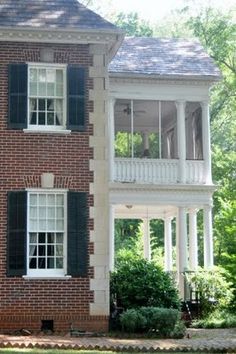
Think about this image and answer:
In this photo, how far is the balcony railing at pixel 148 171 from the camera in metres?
21.2

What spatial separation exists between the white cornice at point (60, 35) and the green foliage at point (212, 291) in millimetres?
7815

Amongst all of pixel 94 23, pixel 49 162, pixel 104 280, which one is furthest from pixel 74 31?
pixel 104 280

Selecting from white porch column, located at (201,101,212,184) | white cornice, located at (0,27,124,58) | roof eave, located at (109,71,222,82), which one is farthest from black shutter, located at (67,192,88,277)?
white porch column, located at (201,101,212,184)

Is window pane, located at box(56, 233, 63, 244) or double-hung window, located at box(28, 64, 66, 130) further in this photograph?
double-hung window, located at box(28, 64, 66, 130)

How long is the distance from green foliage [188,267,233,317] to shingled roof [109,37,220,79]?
6.74 m

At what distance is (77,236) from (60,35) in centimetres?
513

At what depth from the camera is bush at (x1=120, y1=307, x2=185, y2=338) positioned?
15117 mm

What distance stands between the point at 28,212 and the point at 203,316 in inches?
260

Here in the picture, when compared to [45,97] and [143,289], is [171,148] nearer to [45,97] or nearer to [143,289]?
[143,289]

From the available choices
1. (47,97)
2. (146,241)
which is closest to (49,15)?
(47,97)

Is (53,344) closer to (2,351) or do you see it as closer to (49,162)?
(2,351)

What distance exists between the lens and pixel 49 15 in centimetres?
1688

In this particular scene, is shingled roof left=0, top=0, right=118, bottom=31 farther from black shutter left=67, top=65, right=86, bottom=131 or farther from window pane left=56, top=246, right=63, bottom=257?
window pane left=56, top=246, right=63, bottom=257

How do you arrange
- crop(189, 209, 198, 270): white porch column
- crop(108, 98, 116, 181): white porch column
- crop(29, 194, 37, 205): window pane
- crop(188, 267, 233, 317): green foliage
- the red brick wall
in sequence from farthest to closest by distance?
1. crop(189, 209, 198, 270): white porch column
2. crop(108, 98, 116, 181): white porch column
3. crop(188, 267, 233, 317): green foliage
4. crop(29, 194, 37, 205): window pane
5. the red brick wall
